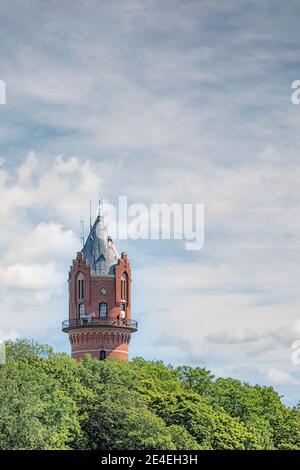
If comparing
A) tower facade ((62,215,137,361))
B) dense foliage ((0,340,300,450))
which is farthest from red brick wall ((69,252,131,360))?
dense foliage ((0,340,300,450))

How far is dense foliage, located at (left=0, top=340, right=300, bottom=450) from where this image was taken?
79.6 metres

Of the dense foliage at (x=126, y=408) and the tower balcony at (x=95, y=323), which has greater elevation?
the tower balcony at (x=95, y=323)

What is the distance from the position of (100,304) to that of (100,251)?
576 cm

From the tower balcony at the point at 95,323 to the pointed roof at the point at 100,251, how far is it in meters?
4.78

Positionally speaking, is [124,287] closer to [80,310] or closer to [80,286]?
[80,286]

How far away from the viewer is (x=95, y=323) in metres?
123

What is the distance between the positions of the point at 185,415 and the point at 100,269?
36688mm

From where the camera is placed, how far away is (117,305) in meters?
125

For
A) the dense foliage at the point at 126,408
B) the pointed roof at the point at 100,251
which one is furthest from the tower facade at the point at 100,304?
the dense foliage at the point at 126,408

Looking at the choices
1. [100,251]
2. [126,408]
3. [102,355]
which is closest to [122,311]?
[102,355]

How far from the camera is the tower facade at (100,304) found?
12338 centimetres

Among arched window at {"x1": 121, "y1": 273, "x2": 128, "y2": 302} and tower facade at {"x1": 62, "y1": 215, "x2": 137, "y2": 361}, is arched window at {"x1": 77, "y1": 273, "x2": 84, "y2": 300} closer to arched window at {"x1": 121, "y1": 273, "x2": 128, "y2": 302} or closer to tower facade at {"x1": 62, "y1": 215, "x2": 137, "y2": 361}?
tower facade at {"x1": 62, "y1": 215, "x2": 137, "y2": 361}

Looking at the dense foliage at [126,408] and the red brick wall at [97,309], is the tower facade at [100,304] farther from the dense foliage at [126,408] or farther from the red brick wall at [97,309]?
the dense foliage at [126,408]
